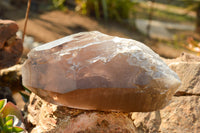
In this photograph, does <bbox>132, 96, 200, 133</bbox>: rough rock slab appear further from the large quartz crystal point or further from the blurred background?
the blurred background

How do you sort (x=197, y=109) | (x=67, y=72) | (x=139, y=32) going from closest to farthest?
(x=67, y=72), (x=197, y=109), (x=139, y=32)

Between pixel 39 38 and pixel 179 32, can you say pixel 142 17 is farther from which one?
pixel 39 38

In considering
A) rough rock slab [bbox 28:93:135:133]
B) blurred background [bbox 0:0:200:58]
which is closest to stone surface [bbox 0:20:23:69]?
rough rock slab [bbox 28:93:135:133]

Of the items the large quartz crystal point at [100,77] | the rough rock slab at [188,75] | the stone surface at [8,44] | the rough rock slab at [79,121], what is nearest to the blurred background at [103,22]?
the stone surface at [8,44]

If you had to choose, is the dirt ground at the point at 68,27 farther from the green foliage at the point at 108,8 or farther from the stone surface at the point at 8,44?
the stone surface at the point at 8,44

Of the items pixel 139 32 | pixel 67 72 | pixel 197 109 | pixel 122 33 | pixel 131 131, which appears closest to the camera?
pixel 67 72

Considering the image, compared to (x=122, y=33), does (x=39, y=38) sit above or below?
above

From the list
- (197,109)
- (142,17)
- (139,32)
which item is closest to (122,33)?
(139,32)

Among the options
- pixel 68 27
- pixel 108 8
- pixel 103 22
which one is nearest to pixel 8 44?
pixel 68 27
